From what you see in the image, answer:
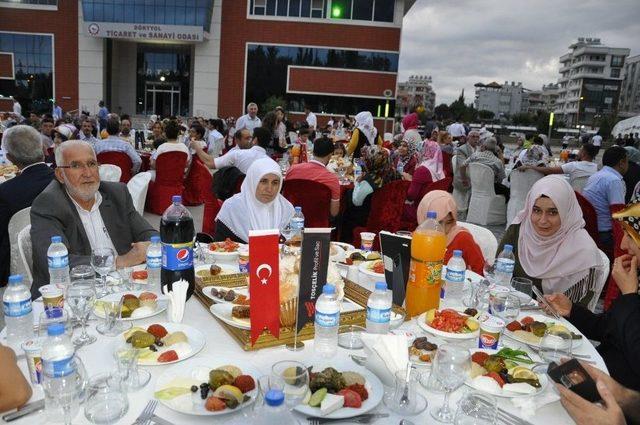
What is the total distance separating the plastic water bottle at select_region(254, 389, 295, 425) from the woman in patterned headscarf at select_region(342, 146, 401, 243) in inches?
154

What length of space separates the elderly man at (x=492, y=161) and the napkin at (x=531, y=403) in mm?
6850

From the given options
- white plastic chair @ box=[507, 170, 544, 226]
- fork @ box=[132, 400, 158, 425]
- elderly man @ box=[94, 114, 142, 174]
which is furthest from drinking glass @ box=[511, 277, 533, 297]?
elderly man @ box=[94, 114, 142, 174]

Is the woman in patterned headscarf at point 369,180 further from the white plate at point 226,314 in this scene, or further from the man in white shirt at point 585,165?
the man in white shirt at point 585,165

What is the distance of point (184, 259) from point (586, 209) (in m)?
4.12

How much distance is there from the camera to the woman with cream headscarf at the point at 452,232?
2.98 metres

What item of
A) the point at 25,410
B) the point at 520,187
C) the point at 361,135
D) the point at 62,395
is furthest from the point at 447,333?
the point at 361,135

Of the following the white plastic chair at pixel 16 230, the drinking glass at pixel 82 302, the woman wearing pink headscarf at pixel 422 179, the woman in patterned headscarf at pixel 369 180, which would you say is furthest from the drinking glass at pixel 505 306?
the woman wearing pink headscarf at pixel 422 179

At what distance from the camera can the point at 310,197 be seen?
4.78m

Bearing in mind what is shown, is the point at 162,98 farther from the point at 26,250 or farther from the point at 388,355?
the point at 388,355

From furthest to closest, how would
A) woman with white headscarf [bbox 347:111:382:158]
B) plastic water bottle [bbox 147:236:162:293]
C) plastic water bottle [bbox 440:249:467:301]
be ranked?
woman with white headscarf [bbox 347:111:382:158] < plastic water bottle [bbox 440:249:467:301] < plastic water bottle [bbox 147:236:162:293]

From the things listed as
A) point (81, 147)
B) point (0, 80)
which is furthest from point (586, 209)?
point (0, 80)

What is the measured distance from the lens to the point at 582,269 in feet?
9.31

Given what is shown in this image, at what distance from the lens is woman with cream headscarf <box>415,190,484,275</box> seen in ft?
9.77

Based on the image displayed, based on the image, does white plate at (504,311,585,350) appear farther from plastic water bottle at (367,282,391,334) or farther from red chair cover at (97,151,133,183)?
red chair cover at (97,151,133,183)
